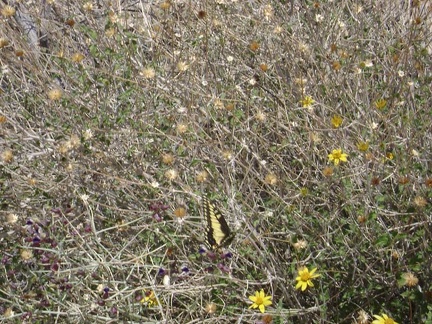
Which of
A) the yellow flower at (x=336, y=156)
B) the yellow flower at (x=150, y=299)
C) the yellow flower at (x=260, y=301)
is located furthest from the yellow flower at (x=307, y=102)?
the yellow flower at (x=150, y=299)

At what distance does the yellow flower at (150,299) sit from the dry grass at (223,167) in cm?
2

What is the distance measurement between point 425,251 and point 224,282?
0.70 metres

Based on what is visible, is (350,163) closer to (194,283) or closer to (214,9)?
(194,283)

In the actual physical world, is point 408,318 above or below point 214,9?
below

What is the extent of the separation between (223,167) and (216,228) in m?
0.43

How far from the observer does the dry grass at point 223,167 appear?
249cm

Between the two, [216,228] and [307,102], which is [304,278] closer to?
[216,228]

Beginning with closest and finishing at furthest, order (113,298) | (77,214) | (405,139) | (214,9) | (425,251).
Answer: (425,251) → (113,298) → (405,139) → (77,214) → (214,9)

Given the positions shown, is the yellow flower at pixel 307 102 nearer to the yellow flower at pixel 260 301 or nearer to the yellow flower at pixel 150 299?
the yellow flower at pixel 260 301

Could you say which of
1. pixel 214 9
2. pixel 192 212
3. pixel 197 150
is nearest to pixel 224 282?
pixel 192 212

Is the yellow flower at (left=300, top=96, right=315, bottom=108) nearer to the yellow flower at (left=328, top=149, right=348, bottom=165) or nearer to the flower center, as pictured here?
the yellow flower at (left=328, top=149, right=348, bottom=165)

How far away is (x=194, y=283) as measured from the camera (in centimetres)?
259

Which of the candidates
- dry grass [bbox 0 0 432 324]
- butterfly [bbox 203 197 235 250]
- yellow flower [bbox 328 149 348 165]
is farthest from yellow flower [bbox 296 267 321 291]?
yellow flower [bbox 328 149 348 165]

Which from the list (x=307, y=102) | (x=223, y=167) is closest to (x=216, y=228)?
(x=223, y=167)
